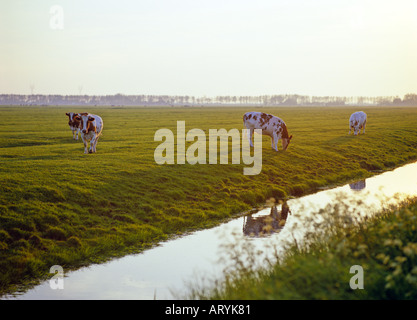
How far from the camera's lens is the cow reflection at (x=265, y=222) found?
1819 centimetres

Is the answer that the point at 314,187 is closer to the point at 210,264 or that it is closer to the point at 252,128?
the point at 252,128

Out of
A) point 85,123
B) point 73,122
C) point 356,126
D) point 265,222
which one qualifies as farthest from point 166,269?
point 356,126

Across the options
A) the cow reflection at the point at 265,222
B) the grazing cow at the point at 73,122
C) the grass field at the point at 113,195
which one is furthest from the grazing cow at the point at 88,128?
the cow reflection at the point at 265,222

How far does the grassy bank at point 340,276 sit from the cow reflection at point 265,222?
6.67m

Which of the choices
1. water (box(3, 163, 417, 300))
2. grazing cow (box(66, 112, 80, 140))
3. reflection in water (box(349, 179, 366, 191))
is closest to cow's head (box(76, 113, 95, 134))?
grazing cow (box(66, 112, 80, 140))

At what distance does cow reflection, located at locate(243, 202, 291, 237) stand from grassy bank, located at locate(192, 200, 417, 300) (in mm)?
6666

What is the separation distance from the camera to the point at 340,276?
31.3 ft

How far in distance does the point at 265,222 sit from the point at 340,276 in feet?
35.0

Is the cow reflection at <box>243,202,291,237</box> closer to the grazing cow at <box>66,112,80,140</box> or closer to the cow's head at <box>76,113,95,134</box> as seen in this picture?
the cow's head at <box>76,113,95,134</box>

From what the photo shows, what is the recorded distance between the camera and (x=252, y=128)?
112ft

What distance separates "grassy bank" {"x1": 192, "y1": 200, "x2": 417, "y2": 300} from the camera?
362 inches

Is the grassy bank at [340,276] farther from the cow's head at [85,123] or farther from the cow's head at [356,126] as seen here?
the cow's head at [356,126]
